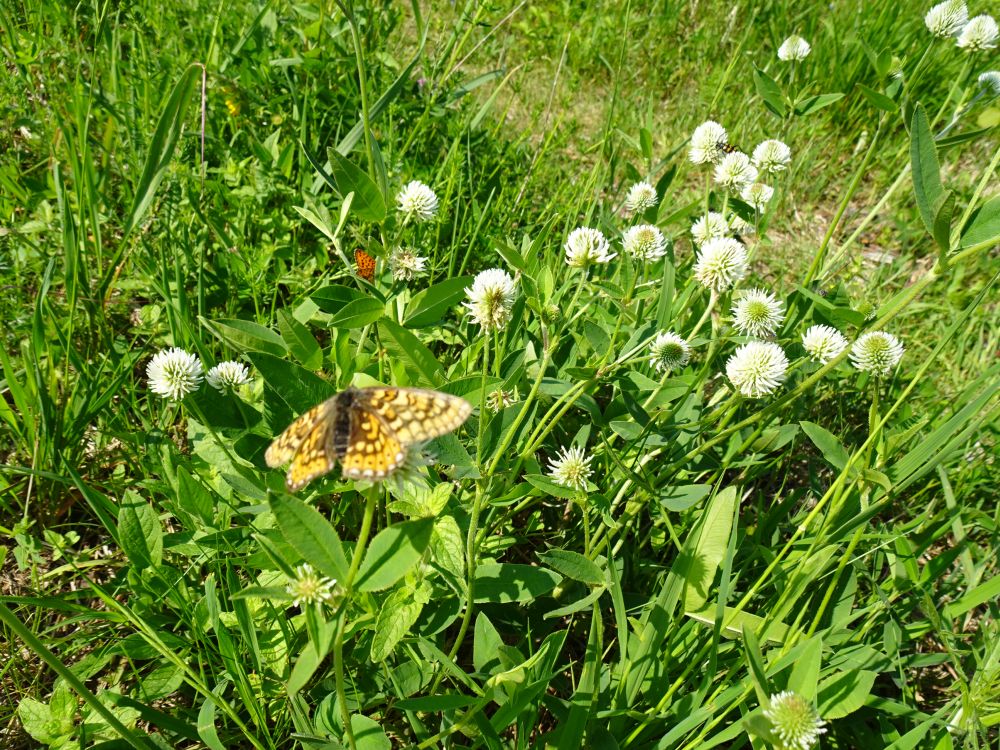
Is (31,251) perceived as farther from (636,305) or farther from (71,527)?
(636,305)

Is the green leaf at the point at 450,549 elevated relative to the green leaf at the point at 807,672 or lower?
lower

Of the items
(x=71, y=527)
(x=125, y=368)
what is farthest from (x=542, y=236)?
(x=71, y=527)

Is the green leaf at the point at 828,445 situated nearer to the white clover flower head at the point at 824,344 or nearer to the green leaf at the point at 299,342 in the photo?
the white clover flower head at the point at 824,344

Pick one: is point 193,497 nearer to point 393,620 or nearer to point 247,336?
point 247,336

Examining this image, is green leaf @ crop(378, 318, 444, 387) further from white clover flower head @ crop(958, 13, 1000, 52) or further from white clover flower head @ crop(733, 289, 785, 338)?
white clover flower head @ crop(958, 13, 1000, 52)

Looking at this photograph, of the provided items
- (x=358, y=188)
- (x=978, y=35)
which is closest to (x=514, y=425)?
(x=358, y=188)

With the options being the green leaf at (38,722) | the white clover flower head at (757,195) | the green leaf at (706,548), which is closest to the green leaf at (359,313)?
the green leaf at (706,548)
